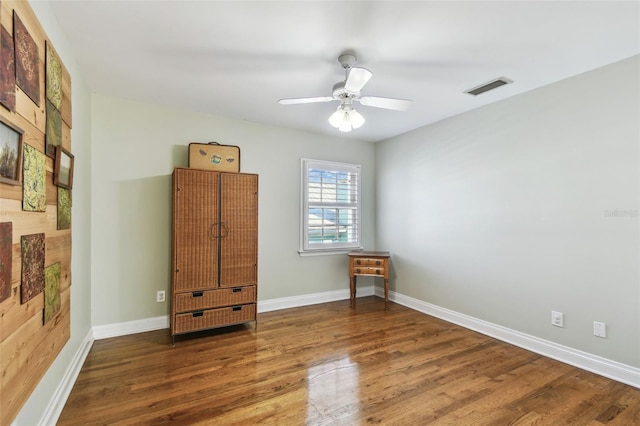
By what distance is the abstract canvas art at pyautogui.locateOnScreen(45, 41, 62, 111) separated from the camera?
1660 mm

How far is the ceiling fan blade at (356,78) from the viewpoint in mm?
1938

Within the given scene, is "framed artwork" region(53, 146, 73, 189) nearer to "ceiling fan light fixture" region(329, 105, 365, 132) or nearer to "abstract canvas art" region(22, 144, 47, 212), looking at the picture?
"abstract canvas art" region(22, 144, 47, 212)

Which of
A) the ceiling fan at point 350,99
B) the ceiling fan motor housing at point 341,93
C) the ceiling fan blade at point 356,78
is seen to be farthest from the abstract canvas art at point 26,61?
the ceiling fan motor housing at point 341,93

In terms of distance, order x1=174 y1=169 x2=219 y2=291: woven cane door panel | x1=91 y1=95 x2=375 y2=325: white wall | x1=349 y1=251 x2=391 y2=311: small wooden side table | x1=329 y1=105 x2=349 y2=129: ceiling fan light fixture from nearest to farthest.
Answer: x1=329 y1=105 x2=349 y2=129: ceiling fan light fixture → x1=174 y1=169 x2=219 y2=291: woven cane door panel → x1=91 y1=95 x2=375 y2=325: white wall → x1=349 y1=251 x2=391 y2=311: small wooden side table

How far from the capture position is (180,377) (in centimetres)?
226

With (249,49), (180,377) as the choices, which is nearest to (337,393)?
(180,377)

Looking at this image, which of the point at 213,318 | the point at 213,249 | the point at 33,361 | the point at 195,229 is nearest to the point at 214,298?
the point at 213,318

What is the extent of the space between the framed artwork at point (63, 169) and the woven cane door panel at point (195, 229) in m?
0.87

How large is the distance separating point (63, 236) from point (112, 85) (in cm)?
156

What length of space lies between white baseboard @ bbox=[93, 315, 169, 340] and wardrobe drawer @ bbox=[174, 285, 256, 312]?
558 mm

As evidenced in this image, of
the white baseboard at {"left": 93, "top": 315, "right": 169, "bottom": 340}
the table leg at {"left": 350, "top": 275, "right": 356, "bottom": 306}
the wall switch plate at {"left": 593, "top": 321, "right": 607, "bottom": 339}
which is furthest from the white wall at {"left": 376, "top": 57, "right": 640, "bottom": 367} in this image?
the white baseboard at {"left": 93, "top": 315, "right": 169, "bottom": 340}

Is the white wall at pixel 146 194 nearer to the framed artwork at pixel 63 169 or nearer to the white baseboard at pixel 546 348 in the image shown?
the framed artwork at pixel 63 169

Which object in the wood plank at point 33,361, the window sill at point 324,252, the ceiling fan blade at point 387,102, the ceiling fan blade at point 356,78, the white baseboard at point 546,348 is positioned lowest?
the white baseboard at point 546,348

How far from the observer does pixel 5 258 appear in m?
1.18
